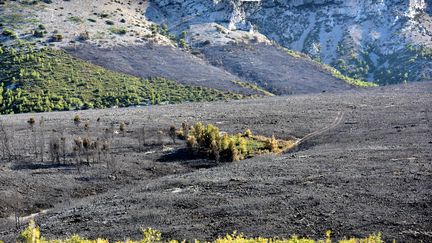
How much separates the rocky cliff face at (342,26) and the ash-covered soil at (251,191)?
311 feet

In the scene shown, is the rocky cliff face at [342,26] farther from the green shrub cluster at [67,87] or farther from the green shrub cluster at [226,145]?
the green shrub cluster at [226,145]

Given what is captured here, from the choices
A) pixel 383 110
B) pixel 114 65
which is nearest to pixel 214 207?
pixel 383 110

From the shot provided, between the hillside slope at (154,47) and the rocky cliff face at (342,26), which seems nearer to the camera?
the hillside slope at (154,47)

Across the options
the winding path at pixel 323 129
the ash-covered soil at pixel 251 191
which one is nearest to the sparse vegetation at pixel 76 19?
the ash-covered soil at pixel 251 191

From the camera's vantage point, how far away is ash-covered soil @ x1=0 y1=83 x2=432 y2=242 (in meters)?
20.7

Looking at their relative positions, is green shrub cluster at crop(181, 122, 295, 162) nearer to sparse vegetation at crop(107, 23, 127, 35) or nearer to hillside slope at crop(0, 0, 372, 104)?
hillside slope at crop(0, 0, 372, 104)

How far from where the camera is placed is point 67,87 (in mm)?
84062

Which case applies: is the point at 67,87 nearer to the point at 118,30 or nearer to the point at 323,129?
the point at 118,30

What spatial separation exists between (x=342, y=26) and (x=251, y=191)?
14651 cm

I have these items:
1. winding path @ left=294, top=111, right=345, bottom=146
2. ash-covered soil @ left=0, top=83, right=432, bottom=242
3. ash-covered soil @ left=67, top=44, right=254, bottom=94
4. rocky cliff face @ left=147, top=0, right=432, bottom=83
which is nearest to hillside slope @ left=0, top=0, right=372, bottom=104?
ash-covered soil @ left=67, top=44, right=254, bottom=94

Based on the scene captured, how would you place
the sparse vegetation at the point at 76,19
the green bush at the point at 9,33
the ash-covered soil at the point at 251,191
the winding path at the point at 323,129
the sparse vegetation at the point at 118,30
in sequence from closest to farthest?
the ash-covered soil at the point at 251,191, the winding path at the point at 323,129, the green bush at the point at 9,33, the sparse vegetation at the point at 118,30, the sparse vegetation at the point at 76,19

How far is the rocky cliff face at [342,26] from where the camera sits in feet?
456

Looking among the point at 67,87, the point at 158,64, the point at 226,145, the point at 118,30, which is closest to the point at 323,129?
the point at 226,145

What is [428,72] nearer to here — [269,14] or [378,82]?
[378,82]
